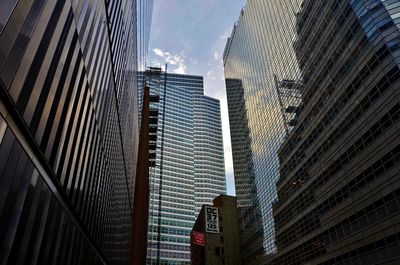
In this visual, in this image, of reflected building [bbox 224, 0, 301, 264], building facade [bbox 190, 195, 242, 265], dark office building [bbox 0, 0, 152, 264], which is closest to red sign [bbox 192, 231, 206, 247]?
building facade [bbox 190, 195, 242, 265]

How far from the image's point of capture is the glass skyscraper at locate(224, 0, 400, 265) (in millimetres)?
40781

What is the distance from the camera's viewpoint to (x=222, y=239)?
105938 millimetres

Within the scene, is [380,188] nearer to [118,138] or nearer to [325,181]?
[325,181]

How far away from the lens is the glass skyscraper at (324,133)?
40781mm

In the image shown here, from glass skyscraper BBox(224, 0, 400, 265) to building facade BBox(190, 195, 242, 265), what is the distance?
25.1ft

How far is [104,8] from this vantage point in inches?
1128

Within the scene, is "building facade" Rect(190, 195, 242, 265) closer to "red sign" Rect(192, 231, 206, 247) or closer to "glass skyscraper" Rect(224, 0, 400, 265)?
"red sign" Rect(192, 231, 206, 247)

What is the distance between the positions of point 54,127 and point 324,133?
46217 mm

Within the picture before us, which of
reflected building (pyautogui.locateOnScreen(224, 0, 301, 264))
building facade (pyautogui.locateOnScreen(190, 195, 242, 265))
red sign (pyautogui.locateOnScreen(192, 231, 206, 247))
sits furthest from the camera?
building facade (pyautogui.locateOnScreen(190, 195, 242, 265))

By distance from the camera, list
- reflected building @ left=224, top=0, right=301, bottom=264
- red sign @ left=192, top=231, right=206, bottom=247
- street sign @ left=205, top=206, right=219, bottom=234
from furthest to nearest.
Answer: street sign @ left=205, top=206, right=219, bottom=234
red sign @ left=192, top=231, right=206, bottom=247
reflected building @ left=224, top=0, right=301, bottom=264

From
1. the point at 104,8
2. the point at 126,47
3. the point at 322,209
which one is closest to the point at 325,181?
the point at 322,209

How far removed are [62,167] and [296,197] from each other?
53200 millimetres

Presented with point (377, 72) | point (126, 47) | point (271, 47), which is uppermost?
point (271, 47)

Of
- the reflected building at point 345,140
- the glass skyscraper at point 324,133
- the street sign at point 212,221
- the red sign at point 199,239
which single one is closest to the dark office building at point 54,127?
the reflected building at point 345,140
